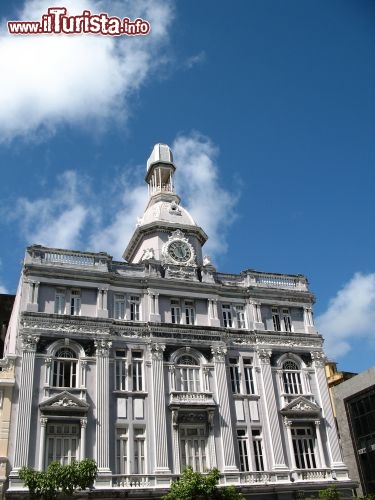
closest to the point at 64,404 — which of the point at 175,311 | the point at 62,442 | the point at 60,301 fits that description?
the point at 62,442

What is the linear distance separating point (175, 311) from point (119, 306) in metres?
4.28

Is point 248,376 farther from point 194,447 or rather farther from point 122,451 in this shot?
point 122,451

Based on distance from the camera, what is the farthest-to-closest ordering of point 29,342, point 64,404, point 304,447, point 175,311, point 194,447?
1. point 175,311
2. point 304,447
3. point 194,447
4. point 29,342
5. point 64,404

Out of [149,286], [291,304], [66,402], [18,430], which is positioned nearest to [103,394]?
[66,402]

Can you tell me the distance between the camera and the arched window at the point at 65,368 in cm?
→ 3588

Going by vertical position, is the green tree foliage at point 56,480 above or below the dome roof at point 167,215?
below

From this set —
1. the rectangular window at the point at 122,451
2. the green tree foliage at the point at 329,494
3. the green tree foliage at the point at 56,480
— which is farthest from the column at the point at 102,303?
the green tree foliage at the point at 329,494

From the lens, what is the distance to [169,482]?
34219 mm

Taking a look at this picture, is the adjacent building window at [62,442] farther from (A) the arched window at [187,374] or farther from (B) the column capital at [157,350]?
(A) the arched window at [187,374]

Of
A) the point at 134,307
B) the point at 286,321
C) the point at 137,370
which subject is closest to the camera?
the point at 137,370

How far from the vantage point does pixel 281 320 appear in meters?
43.9

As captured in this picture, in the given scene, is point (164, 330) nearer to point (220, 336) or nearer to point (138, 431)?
point (220, 336)

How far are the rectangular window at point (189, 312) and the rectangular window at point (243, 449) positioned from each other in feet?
27.9

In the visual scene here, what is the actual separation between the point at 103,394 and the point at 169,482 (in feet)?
22.6
